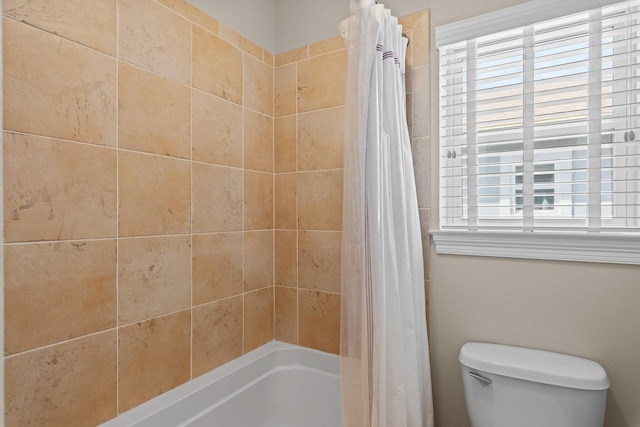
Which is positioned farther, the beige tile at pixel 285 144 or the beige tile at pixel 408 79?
the beige tile at pixel 285 144

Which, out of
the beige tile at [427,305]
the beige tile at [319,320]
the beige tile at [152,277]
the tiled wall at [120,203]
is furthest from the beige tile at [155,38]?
the beige tile at [427,305]

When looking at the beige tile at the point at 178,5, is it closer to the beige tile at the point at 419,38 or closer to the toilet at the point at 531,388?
the beige tile at the point at 419,38

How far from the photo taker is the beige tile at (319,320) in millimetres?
1683

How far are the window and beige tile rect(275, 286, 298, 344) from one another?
879 millimetres

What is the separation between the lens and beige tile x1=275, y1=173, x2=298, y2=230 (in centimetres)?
179

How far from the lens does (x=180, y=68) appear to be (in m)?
1.35

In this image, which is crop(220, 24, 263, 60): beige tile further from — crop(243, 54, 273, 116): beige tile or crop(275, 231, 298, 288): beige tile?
crop(275, 231, 298, 288): beige tile

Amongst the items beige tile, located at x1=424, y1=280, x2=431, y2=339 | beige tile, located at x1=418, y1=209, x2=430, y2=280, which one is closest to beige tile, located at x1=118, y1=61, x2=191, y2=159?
beige tile, located at x1=418, y1=209, x2=430, y2=280

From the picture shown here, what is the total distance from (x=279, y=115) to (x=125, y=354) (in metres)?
1.31

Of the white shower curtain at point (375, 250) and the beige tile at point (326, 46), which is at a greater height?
the beige tile at point (326, 46)

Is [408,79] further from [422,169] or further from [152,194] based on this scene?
[152,194]

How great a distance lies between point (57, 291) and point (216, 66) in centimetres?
107

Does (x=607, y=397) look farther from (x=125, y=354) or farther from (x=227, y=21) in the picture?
(x=227, y=21)

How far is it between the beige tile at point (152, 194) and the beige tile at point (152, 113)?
5cm
